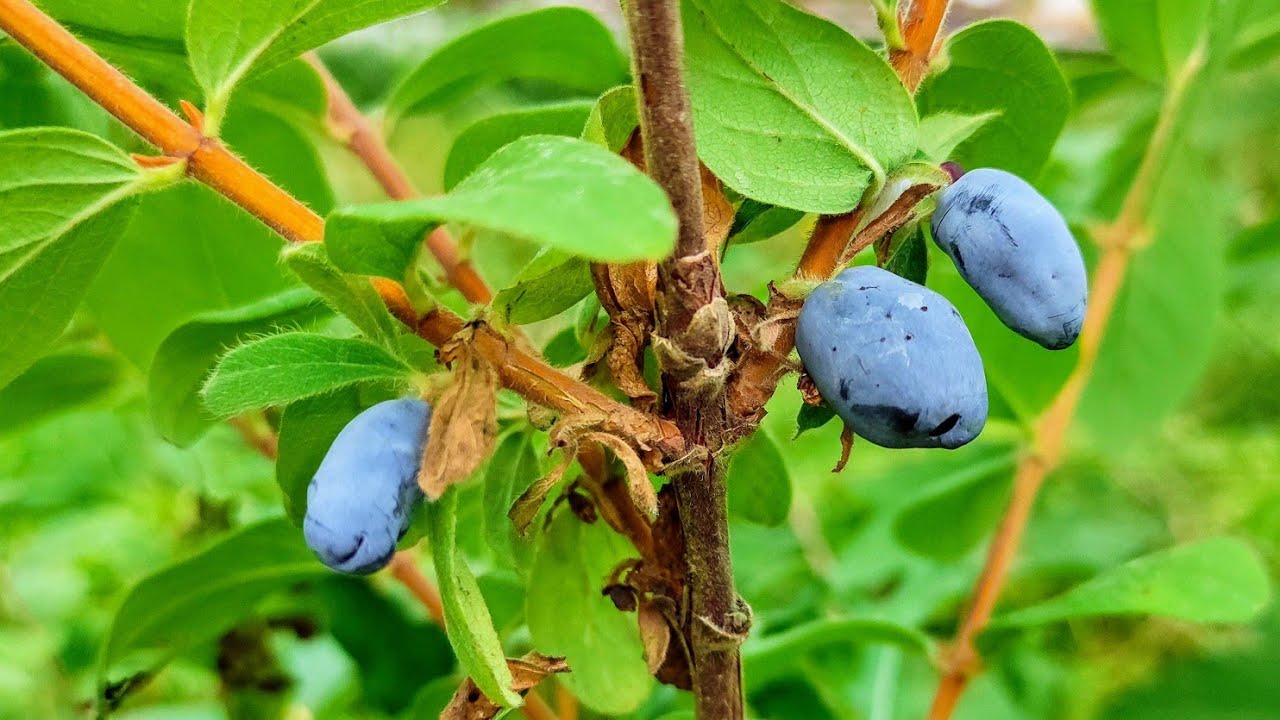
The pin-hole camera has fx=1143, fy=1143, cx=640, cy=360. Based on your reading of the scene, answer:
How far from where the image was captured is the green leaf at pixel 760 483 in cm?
72

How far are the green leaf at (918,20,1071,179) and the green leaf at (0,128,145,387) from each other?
0.46 m

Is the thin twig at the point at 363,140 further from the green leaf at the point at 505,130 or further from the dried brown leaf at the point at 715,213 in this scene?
the dried brown leaf at the point at 715,213

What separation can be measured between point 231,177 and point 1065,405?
923mm

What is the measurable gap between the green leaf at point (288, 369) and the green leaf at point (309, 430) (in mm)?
89

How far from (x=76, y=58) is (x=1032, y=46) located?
0.54 m

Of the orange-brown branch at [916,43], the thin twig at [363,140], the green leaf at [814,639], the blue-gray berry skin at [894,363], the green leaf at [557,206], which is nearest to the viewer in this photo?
the green leaf at [557,206]

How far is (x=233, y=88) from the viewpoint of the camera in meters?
0.60

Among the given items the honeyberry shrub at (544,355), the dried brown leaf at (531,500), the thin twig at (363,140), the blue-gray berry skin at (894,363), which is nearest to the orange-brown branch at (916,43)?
the honeyberry shrub at (544,355)

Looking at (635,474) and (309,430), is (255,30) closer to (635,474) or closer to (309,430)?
(309,430)

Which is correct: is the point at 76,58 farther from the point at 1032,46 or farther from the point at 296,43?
the point at 1032,46

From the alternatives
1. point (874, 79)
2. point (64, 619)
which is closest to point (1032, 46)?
point (874, 79)

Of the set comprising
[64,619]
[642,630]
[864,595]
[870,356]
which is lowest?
[864,595]

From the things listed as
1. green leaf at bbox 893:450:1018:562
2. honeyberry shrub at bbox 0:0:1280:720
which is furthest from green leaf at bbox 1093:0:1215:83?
green leaf at bbox 893:450:1018:562

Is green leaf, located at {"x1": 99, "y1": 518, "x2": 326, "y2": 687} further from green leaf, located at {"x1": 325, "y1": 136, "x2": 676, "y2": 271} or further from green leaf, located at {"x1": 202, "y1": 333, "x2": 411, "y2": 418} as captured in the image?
green leaf, located at {"x1": 325, "y1": 136, "x2": 676, "y2": 271}
